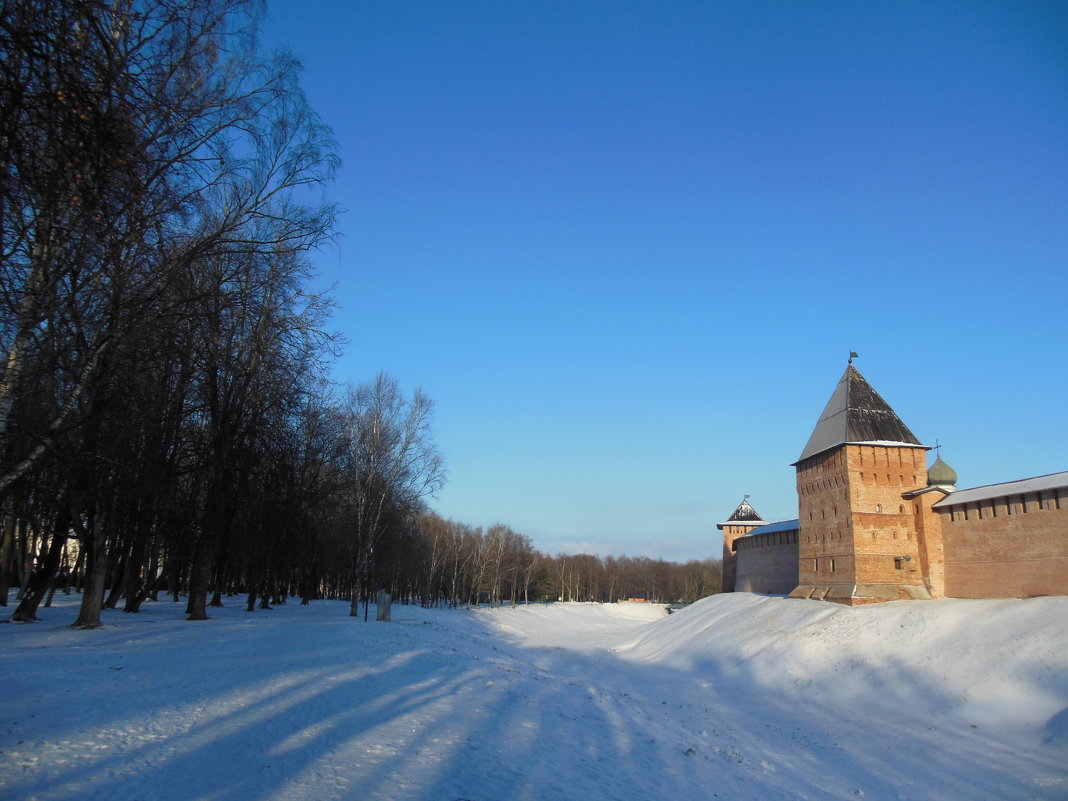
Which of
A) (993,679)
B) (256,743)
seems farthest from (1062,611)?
(256,743)

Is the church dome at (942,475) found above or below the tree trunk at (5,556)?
above

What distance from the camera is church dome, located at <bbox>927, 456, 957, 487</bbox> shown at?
3209 cm

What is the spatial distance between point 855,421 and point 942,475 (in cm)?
542

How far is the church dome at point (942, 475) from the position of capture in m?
32.1

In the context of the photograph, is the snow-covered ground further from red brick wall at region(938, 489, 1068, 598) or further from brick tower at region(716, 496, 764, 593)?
brick tower at region(716, 496, 764, 593)

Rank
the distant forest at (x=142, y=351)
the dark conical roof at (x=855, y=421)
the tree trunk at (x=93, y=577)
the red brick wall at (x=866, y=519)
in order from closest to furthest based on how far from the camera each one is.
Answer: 1. the distant forest at (x=142, y=351)
2. the tree trunk at (x=93, y=577)
3. the red brick wall at (x=866, y=519)
4. the dark conical roof at (x=855, y=421)

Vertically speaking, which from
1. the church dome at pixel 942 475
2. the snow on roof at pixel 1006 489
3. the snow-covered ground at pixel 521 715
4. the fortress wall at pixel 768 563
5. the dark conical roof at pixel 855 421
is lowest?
the snow-covered ground at pixel 521 715

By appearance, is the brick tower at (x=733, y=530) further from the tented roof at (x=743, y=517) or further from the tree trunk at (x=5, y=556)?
the tree trunk at (x=5, y=556)

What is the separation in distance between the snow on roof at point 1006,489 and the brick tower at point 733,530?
73.8 feet

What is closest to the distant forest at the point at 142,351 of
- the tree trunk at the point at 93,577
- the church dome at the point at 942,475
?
the tree trunk at the point at 93,577

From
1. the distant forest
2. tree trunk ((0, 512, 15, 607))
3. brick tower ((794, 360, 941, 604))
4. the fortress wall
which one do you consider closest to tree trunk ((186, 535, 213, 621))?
the distant forest

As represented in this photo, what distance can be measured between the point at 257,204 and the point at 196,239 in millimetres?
1110

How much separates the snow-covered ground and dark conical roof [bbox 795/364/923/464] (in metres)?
8.12

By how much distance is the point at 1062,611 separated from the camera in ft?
64.2
